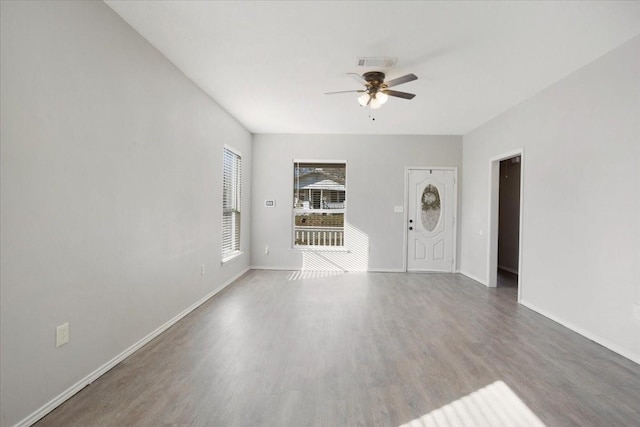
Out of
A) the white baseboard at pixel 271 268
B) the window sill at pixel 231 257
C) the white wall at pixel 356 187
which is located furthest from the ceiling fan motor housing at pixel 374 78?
the white baseboard at pixel 271 268

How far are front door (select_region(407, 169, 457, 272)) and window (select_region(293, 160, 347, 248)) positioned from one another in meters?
1.37

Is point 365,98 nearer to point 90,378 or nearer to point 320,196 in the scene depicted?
point 320,196

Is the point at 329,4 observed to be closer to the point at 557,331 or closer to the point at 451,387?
the point at 451,387

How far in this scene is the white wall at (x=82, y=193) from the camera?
1.71m

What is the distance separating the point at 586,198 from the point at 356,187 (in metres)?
3.70

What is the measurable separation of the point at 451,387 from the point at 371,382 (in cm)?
56

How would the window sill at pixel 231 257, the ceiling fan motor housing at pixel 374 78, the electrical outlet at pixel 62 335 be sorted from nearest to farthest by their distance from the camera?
the electrical outlet at pixel 62 335 < the ceiling fan motor housing at pixel 374 78 < the window sill at pixel 231 257

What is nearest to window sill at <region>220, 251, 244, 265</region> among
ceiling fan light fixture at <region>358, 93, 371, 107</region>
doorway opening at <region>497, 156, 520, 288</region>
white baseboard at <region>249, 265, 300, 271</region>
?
white baseboard at <region>249, 265, 300, 271</region>

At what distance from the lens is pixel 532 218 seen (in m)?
4.05

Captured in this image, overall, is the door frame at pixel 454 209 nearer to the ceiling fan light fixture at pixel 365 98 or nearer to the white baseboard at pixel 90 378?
the ceiling fan light fixture at pixel 365 98

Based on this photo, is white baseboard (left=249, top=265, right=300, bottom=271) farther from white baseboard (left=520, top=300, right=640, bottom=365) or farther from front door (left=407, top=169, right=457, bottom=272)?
white baseboard (left=520, top=300, right=640, bottom=365)

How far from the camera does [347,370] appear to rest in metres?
2.45

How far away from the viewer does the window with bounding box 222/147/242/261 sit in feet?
16.9

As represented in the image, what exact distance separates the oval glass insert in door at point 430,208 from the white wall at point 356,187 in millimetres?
444
